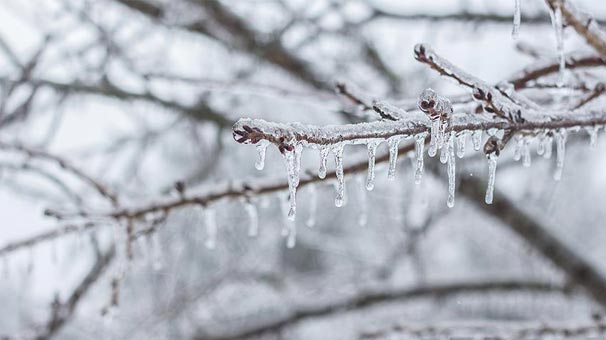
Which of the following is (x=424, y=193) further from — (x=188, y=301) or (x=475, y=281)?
(x=188, y=301)

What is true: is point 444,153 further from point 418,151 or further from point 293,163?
point 293,163

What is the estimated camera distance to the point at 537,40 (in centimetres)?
313

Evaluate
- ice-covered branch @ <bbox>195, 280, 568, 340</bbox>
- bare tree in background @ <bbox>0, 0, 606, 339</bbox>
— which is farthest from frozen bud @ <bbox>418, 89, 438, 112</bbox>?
ice-covered branch @ <bbox>195, 280, 568, 340</bbox>

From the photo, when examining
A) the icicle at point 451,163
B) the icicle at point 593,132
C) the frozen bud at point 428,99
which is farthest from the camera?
the icicle at point 593,132

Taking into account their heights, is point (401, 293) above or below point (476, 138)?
below

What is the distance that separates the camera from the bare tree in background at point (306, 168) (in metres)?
0.80

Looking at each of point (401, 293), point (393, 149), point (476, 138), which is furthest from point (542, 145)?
point (401, 293)

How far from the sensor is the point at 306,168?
3.51 ft

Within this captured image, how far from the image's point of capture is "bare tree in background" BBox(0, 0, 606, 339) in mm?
804

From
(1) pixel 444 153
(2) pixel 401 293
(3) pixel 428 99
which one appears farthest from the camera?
(2) pixel 401 293

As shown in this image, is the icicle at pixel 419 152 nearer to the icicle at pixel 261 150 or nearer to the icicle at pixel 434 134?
the icicle at pixel 434 134

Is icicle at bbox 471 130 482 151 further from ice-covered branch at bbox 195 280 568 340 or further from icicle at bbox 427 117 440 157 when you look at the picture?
ice-covered branch at bbox 195 280 568 340

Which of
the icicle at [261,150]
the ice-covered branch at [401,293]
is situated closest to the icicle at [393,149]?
the icicle at [261,150]

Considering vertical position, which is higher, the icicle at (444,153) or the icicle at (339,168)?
the icicle at (444,153)
